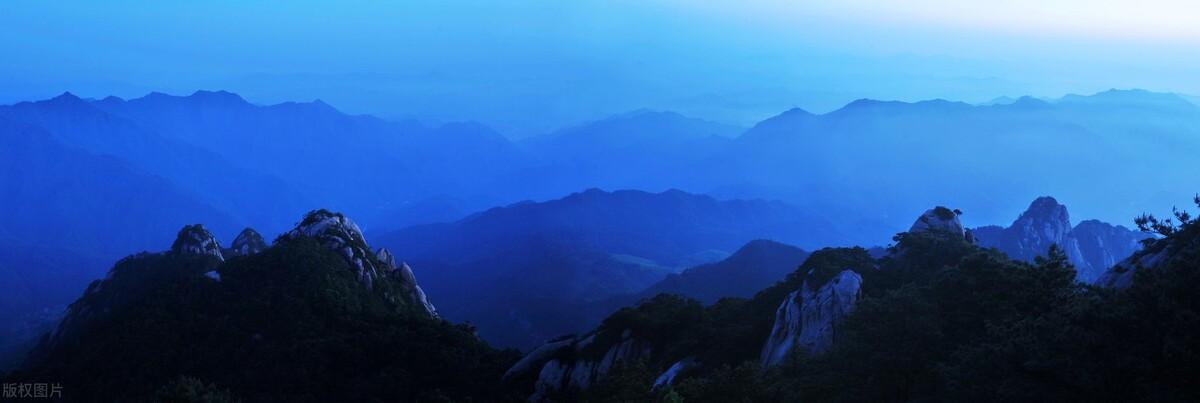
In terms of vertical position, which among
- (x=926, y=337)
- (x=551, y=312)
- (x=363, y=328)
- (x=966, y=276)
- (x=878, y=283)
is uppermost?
(x=551, y=312)

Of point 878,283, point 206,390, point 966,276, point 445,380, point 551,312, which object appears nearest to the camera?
point 206,390

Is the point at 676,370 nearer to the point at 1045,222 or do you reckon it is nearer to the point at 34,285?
the point at 1045,222

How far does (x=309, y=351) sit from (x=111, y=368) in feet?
36.2

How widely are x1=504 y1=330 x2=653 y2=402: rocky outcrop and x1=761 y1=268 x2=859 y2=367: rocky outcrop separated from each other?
6597mm

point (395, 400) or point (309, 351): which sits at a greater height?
point (309, 351)

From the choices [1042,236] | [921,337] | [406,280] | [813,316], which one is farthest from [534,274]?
[921,337]

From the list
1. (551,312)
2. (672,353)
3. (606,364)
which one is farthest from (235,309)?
(551,312)

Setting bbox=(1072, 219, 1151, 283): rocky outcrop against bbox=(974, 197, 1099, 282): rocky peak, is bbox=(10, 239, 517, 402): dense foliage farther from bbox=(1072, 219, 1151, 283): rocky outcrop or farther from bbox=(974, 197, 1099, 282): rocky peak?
bbox=(1072, 219, 1151, 283): rocky outcrop

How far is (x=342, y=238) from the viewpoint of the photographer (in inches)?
2386

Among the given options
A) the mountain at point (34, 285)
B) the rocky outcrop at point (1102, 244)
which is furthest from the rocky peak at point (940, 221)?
the mountain at point (34, 285)

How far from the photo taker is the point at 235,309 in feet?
156

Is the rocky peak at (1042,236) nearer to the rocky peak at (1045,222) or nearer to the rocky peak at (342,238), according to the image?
the rocky peak at (1045,222)

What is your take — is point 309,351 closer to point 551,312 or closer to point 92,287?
point 92,287

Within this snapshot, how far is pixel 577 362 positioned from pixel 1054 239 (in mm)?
102580
